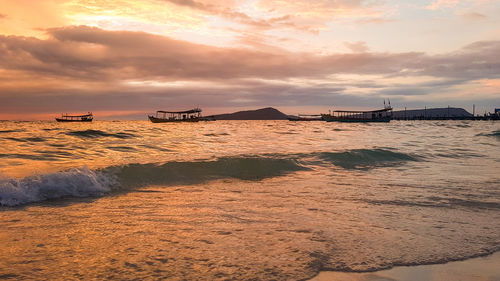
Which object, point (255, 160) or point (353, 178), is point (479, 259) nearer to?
point (353, 178)

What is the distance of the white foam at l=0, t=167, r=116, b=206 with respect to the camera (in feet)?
22.0

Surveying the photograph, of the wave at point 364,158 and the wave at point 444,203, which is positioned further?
the wave at point 364,158

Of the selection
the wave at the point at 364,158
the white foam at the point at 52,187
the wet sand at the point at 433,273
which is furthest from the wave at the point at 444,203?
the wave at the point at 364,158

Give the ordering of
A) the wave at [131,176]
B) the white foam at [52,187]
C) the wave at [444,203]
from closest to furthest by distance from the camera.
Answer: the wave at [444,203] < the white foam at [52,187] < the wave at [131,176]

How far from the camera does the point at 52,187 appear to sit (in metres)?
7.49

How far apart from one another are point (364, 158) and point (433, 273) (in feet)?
42.3

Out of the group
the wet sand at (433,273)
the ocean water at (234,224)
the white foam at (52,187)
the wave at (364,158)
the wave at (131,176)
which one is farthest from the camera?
the wave at (364,158)

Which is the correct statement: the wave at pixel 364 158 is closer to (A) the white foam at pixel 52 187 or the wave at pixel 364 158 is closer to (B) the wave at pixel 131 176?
(B) the wave at pixel 131 176

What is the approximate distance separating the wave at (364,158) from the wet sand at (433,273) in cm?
1000

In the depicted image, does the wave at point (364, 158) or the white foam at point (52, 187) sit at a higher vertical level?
the white foam at point (52, 187)

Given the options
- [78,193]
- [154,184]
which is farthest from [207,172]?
[78,193]

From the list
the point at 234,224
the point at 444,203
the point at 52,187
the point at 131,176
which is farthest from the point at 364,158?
the point at 52,187

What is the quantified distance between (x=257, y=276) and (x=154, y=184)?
681 centimetres

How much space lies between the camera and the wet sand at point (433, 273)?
3104 millimetres
